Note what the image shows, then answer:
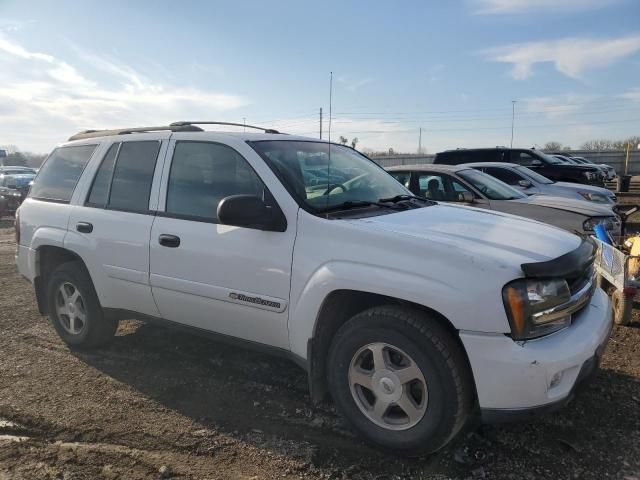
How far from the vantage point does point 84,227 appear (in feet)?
14.1

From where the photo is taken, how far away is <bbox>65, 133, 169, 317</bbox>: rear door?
3.94 metres

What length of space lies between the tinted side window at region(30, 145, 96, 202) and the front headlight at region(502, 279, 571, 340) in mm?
3735

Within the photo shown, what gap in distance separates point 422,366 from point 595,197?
8.70m

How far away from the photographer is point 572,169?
14781mm

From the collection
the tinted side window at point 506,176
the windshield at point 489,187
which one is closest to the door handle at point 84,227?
the windshield at point 489,187

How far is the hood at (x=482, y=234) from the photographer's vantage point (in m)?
2.71

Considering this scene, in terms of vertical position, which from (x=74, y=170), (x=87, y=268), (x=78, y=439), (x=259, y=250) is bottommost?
(x=78, y=439)

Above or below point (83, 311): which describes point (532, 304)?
above

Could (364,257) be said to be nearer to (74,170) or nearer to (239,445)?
(239,445)

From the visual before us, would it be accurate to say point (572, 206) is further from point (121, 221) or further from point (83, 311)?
point (83, 311)

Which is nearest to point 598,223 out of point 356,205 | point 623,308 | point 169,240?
point 623,308

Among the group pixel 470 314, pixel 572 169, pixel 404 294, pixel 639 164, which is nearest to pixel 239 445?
pixel 404 294

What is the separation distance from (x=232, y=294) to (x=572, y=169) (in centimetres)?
1397

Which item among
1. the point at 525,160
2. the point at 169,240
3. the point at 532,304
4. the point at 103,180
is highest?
the point at 525,160
